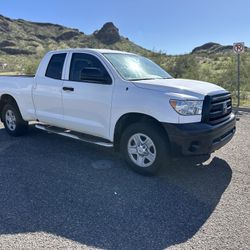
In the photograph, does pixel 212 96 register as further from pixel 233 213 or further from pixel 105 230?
pixel 105 230

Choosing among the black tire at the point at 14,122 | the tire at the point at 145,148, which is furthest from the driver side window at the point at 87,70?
the black tire at the point at 14,122

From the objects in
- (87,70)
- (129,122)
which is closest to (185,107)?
(129,122)

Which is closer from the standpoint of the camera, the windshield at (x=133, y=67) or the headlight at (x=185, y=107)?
the headlight at (x=185, y=107)

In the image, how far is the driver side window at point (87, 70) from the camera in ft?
17.9

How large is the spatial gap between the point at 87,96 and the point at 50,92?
113 centimetres

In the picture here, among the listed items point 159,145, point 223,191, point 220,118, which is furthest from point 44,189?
point 220,118

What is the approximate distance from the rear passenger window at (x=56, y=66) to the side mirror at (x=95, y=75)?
0.98 metres

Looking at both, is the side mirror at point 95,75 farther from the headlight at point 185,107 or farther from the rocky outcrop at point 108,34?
the rocky outcrop at point 108,34

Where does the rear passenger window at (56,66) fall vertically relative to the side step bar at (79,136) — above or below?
above

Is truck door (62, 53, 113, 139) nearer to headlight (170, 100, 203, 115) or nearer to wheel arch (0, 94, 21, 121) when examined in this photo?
headlight (170, 100, 203, 115)

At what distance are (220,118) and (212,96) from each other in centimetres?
48

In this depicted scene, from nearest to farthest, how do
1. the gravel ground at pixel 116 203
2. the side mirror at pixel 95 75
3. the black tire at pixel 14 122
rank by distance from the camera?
1. the gravel ground at pixel 116 203
2. the side mirror at pixel 95 75
3. the black tire at pixel 14 122

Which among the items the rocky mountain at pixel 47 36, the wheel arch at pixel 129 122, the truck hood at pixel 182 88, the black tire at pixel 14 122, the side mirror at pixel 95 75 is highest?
the rocky mountain at pixel 47 36

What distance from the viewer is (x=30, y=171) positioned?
5332 millimetres
